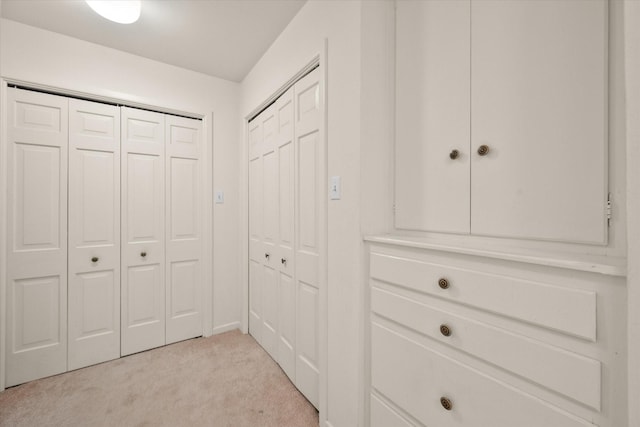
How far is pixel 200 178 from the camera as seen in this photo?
268cm

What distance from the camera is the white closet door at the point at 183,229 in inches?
99.4

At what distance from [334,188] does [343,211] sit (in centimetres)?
14

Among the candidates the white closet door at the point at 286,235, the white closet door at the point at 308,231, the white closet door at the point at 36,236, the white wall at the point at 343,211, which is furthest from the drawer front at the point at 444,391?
the white closet door at the point at 36,236

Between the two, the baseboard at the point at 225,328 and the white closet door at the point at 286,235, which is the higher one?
the white closet door at the point at 286,235

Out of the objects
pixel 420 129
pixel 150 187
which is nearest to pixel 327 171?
pixel 420 129

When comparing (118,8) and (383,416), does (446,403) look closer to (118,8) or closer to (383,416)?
(383,416)

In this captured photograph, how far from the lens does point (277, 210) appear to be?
2.16 m

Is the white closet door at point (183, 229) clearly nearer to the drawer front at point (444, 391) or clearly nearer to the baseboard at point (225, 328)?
the baseboard at point (225, 328)

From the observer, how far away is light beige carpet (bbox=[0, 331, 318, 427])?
1607 mm

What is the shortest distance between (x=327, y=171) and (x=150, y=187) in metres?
1.86

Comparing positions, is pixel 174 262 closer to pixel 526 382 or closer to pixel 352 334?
pixel 352 334

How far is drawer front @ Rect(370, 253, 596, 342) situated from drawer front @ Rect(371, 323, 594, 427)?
0.73 ft

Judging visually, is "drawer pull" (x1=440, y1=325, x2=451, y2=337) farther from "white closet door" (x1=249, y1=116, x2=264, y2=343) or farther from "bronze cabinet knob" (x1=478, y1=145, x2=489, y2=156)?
"white closet door" (x1=249, y1=116, x2=264, y2=343)

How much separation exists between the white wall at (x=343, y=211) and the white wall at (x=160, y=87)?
1.54 metres
